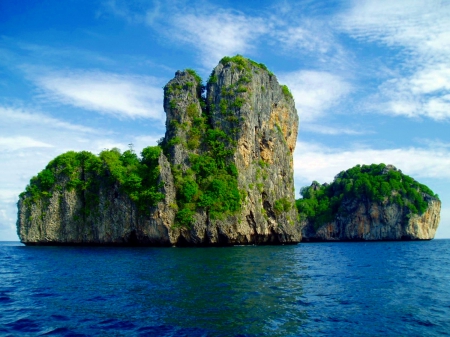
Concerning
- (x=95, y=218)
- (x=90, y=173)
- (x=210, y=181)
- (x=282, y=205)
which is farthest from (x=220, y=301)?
(x=90, y=173)

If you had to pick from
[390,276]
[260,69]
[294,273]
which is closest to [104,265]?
[294,273]

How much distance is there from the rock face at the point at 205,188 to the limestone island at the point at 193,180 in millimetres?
155

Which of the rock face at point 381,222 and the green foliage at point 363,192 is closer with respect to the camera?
the rock face at point 381,222

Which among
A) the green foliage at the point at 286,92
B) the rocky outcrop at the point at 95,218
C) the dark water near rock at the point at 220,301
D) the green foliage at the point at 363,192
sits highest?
the green foliage at the point at 286,92

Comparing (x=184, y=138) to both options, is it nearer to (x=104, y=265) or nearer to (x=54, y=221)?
(x=54, y=221)

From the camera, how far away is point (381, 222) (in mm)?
105312

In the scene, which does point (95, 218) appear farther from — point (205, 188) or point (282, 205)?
point (282, 205)

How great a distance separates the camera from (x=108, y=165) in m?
60.3

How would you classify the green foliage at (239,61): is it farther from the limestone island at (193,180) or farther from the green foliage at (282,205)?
the green foliage at (282,205)

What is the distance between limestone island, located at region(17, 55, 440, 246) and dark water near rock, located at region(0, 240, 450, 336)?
25.1 m

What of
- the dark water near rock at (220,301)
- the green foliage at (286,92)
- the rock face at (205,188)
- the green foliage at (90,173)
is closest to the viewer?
the dark water near rock at (220,301)

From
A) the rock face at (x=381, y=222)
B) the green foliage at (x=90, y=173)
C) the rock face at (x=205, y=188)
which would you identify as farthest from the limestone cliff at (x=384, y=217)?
the green foliage at (x=90, y=173)

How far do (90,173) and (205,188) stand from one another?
19.6 metres

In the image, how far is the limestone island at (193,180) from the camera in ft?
180
